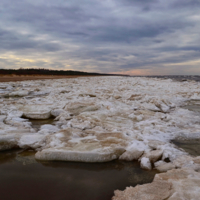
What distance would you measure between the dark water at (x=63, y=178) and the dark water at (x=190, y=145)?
95 cm

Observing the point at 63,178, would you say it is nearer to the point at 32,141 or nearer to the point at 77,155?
the point at 77,155

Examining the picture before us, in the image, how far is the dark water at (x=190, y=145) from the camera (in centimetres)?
256

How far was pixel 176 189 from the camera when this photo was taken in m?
1.58

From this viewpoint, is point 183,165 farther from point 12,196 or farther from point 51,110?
point 51,110

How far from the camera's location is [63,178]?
75.5 inches

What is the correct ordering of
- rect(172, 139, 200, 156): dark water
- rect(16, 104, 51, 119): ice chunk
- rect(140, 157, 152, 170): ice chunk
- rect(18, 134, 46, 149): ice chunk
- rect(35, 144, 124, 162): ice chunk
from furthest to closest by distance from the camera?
rect(16, 104, 51, 119): ice chunk
rect(18, 134, 46, 149): ice chunk
rect(172, 139, 200, 156): dark water
rect(35, 144, 124, 162): ice chunk
rect(140, 157, 152, 170): ice chunk

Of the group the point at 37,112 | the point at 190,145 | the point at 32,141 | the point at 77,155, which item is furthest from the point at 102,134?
the point at 37,112

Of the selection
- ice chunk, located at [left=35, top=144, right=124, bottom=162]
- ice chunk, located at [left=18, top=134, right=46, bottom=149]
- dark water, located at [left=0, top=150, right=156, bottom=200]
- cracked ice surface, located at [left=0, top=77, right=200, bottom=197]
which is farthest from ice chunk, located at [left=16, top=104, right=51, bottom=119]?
ice chunk, located at [left=35, top=144, right=124, bottom=162]

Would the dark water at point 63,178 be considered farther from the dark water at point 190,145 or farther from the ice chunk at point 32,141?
the dark water at point 190,145

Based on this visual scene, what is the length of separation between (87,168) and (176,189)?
1.06 meters

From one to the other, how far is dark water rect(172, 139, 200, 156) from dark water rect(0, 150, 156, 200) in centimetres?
95

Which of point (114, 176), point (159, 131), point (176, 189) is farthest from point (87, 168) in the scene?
point (159, 131)

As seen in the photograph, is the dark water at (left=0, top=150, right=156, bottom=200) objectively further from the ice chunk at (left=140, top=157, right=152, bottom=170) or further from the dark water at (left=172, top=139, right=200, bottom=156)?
the dark water at (left=172, top=139, right=200, bottom=156)

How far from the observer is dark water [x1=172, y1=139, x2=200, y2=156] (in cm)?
256
